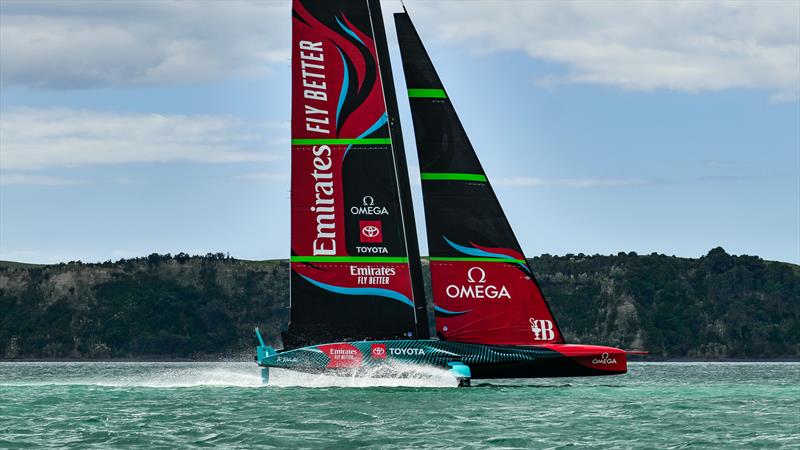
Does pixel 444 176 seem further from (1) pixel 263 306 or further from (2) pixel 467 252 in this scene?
(1) pixel 263 306

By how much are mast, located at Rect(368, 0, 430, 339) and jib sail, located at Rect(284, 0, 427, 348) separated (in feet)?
0.17

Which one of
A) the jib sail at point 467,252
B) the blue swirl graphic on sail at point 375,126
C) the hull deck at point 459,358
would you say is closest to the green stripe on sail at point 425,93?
the jib sail at point 467,252

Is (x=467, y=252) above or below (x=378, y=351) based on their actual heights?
above

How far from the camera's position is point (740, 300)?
154500 mm

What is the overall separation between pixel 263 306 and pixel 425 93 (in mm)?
110060

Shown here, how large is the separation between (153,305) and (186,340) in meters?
8.35

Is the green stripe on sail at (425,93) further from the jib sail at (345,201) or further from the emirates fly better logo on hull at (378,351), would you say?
the emirates fly better logo on hull at (378,351)

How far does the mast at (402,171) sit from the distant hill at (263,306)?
97.4 metres

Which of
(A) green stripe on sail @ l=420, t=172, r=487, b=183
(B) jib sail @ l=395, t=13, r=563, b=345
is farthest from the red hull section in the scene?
(A) green stripe on sail @ l=420, t=172, r=487, b=183

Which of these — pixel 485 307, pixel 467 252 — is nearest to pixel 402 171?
pixel 467 252

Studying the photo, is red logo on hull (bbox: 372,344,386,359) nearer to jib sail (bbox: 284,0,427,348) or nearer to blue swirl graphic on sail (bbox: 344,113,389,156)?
jib sail (bbox: 284,0,427,348)

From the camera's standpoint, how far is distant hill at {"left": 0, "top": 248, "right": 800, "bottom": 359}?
479ft

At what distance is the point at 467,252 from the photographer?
1655 inches

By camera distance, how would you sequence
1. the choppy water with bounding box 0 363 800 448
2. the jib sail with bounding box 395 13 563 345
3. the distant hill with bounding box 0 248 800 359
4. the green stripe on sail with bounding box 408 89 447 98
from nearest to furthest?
the choppy water with bounding box 0 363 800 448 < the jib sail with bounding box 395 13 563 345 < the green stripe on sail with bounding box 408 89 447 98 < the distant hill with bounding box 0 248 800 359
